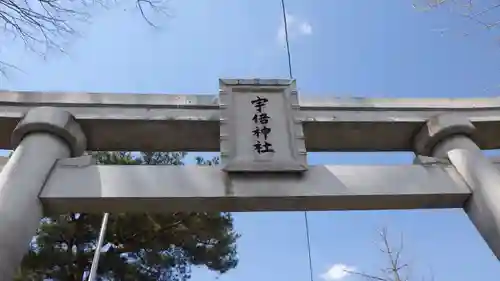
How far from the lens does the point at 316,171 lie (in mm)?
4246

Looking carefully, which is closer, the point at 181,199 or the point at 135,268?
the point at 181,199

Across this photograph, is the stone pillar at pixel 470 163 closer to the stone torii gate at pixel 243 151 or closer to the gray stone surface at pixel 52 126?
the stone torii gate at pixel 243 151

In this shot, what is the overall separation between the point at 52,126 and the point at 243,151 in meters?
1.73

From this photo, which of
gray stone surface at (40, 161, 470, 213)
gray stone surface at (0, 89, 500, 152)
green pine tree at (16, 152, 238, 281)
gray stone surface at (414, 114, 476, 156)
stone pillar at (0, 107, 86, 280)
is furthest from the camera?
green pine tree at (16, 152, 238, 281)

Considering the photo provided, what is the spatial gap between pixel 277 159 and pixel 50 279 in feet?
24.5

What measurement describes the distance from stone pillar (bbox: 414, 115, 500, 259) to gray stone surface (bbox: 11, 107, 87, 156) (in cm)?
340

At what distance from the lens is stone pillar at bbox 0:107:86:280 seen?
3398 millimetres

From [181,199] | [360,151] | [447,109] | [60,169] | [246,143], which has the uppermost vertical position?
[447,109]

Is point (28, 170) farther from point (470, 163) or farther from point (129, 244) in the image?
point (129, 244)

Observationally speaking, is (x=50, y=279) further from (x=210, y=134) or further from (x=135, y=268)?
(x=210, y=134)

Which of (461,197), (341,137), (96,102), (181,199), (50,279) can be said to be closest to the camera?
(181,199)

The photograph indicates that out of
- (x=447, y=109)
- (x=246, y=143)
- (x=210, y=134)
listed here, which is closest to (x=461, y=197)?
(x=447, y=109)

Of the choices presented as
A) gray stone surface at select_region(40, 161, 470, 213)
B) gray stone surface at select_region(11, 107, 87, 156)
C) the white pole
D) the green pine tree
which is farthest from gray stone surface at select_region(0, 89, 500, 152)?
the green pine tree

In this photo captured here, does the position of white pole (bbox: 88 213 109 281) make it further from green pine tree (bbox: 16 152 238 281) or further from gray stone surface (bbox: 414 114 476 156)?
gray stone surface (bbox: 414 114 476 156)
